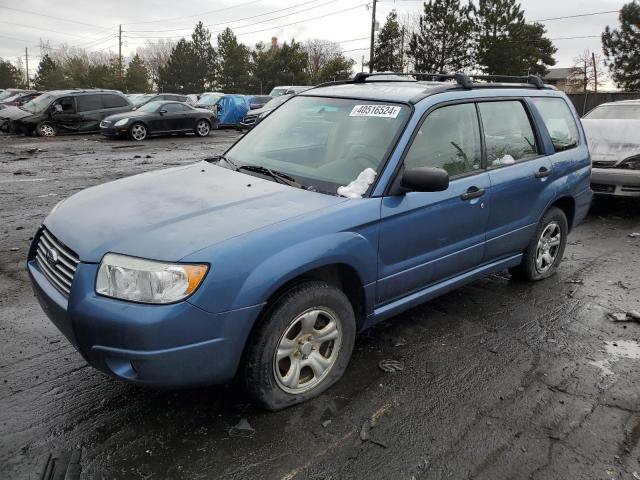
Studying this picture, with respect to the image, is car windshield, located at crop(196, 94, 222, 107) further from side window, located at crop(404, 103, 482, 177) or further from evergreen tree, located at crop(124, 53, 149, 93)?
evergreen tree, located at crop(124, 53, 149, 93)

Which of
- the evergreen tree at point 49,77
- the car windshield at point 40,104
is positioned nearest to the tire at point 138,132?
the car windshield at point 40,104

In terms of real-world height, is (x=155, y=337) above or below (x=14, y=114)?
below

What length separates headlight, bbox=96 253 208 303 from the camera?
2424 millimetres

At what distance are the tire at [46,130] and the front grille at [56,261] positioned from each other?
59.8ft

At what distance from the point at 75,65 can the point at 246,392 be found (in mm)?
82263

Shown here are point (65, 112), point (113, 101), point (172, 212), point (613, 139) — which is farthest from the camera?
point (113, 101)

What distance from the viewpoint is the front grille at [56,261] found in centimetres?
269

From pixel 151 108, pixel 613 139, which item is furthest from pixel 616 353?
pixel 151 108

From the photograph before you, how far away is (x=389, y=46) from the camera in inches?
1839

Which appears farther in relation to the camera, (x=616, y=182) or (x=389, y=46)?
(x=389, y=46)

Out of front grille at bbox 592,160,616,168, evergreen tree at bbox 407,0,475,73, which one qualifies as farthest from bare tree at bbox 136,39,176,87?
front grille at bbox 592,160,616,168

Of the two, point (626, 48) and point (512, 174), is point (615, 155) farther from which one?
point (626, 48)

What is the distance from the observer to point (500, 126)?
4191 millimetres

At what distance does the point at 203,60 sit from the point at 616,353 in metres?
66.3
